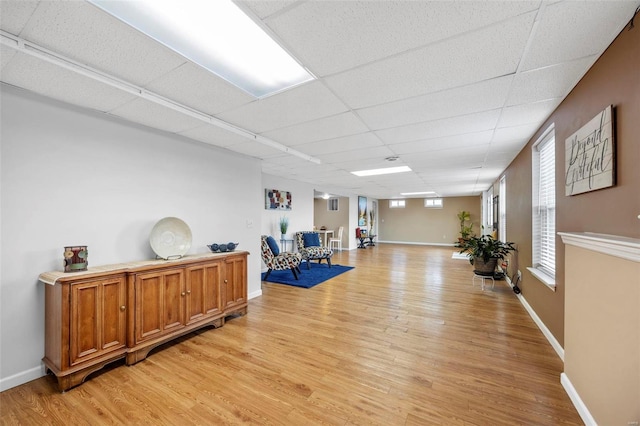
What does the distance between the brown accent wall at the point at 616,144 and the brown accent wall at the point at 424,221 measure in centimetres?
1016

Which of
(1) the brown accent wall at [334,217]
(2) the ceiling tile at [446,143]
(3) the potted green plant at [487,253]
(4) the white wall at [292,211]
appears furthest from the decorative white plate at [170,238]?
(1) the brown accent wall at [334,217]

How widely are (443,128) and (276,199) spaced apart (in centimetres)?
457

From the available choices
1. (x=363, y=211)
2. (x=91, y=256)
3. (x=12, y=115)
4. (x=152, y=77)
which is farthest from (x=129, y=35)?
(x=363, y=211)

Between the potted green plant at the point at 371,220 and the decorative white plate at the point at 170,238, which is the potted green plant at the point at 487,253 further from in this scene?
the potted green plant at the point at 371,220

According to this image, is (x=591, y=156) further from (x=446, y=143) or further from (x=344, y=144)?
(x=344, y=144)

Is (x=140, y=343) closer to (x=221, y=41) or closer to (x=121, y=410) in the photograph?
(x=121, y=410)

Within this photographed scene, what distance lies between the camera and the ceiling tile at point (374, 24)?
4.19 ft

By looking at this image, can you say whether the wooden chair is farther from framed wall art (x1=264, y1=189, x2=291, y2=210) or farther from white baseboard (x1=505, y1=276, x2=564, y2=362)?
white baseboard (x1=505, y1=276, x2=564, y2=362)

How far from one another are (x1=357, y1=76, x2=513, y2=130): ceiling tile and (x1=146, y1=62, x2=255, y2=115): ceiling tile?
121cm

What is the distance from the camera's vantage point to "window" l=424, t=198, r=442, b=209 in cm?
1267

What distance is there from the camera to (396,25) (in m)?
1.40

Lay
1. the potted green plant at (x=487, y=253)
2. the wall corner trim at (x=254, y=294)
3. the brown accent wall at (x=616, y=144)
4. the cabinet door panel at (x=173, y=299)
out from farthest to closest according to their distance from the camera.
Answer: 1. the potted green plant at (x=487, y=253)
2. the wall corner trim at (x=254, y=294)
3. the cabinet door panel at (x=173, y=299)
4. the brown accent wall at (x=616, y=144)

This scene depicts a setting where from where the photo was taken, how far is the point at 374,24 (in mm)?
1400

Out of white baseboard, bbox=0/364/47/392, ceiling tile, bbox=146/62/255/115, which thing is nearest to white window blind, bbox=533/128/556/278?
Result: ceiling tile, bbox=146/62/255/115
